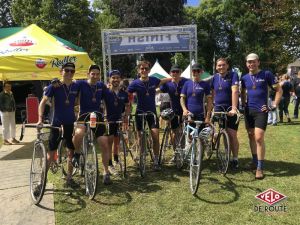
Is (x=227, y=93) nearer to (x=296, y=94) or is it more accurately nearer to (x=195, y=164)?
(x=195, y=164)

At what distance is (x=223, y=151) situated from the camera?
266 inches

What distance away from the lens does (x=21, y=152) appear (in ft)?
32.2

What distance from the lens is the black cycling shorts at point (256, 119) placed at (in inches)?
252

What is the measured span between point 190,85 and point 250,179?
183cm

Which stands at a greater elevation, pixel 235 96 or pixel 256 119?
pixel 235 96

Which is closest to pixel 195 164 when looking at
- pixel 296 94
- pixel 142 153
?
pixel 142 153

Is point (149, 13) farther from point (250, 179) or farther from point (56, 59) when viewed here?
point (250, 179)

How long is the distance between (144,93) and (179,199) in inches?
84.4

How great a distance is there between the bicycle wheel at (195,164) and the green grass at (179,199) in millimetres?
138

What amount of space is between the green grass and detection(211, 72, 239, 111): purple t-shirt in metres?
1.13

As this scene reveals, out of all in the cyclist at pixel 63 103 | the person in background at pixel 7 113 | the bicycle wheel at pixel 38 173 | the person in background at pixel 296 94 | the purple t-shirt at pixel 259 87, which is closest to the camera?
the bicycle wheel at pixel 38 173

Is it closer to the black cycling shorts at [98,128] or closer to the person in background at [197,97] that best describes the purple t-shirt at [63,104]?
the black cycling shorts at [98,128]

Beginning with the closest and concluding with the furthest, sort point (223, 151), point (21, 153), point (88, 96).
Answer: point (88, 96), point (223, 151), point (21, 153)

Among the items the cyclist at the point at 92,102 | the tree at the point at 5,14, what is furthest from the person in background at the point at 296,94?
the tree at the point at 5,14
